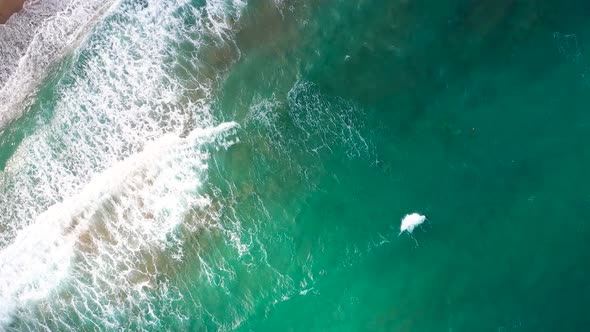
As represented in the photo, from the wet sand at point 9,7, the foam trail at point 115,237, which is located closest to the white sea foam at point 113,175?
the foam trail at point 115,237

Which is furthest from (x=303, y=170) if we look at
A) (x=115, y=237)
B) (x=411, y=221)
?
(x=115, y=237)

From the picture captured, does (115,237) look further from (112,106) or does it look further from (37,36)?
(37,36)

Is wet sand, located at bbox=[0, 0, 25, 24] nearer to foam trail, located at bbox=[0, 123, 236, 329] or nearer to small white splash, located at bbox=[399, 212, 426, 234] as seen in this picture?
foam trail, located at bbox=[0, 123, 236, 329]

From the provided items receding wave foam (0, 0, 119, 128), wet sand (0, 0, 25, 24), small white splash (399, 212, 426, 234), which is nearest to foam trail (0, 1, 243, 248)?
receding wave foam (0, 0, 119, 128)

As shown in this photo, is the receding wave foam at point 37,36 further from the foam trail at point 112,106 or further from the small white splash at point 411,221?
the small white splash at point 411,221

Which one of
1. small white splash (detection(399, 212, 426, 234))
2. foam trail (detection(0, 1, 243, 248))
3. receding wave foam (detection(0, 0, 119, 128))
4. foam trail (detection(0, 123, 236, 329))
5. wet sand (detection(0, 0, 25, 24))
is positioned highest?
wet sand (detection(0, 0, 25, 24))

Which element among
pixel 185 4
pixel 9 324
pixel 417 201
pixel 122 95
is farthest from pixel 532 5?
pixel 9 324

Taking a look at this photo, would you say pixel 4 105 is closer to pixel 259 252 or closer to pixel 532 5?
pixel 259 252
